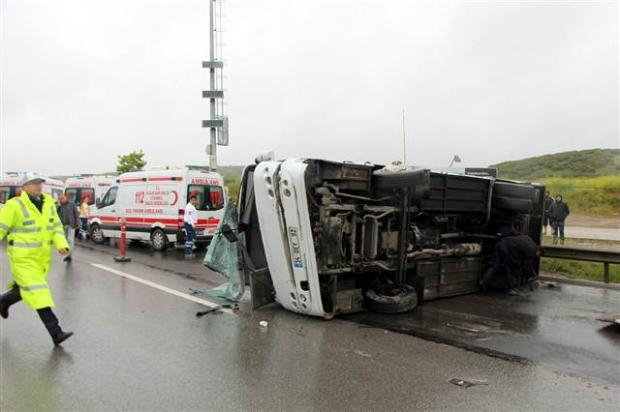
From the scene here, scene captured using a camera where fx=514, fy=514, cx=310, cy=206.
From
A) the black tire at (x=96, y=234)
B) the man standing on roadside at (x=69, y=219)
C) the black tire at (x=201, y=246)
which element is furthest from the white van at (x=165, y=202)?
the man standing on roadside at (x=69, y=219)

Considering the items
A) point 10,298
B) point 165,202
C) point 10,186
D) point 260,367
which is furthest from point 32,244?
point 10,186

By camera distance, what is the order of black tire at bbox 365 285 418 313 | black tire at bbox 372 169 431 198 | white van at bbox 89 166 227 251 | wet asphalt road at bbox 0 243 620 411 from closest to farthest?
1. wet asphalt road at bbox 0 243 620 411
2. black tire at bbox 372 169 431 198
3. black tire at bbox 365 285 418 313
4. white van at bbox 89 166 227 251

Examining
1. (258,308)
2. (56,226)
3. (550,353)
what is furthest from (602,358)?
(56,226)

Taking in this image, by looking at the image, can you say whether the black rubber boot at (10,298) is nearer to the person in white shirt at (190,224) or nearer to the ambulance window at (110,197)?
the person in white shirt at (190,224)

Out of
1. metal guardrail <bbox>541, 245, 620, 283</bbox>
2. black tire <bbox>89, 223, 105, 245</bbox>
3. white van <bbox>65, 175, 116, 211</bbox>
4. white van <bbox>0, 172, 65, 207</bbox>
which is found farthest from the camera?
white van <bbox>65, 175, 116, 211</bbox>

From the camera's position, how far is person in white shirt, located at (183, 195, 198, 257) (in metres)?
13.0

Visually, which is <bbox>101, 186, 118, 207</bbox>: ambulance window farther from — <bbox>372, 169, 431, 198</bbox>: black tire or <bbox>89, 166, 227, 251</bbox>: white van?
<bbox>372, 169, 431, 198</bbox>: black tire

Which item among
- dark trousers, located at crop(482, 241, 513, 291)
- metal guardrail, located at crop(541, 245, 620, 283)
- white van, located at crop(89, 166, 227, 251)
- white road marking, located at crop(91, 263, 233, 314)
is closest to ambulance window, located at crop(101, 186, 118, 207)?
white van, located at crop(89, 166, 227, 251)

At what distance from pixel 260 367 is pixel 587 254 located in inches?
280

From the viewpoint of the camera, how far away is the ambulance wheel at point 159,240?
46.2 feet

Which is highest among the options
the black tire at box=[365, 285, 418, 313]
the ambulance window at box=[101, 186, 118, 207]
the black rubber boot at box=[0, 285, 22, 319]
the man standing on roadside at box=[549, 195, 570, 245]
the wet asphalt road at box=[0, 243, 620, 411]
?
the ambulance window at box=[101, 186, 118, 207]

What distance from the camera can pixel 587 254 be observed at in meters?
9.19

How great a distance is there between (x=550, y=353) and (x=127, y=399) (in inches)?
158

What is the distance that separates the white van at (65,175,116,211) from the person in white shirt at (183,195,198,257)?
328 inches
